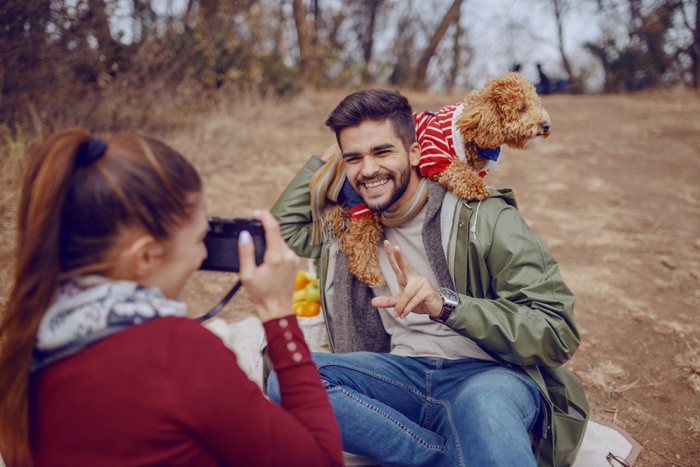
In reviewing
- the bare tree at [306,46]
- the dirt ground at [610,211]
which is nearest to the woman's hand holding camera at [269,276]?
the dirt ground at [610,211]

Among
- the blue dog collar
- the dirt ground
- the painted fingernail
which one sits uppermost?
the blue dog collar

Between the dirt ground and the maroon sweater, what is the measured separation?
6.84ft

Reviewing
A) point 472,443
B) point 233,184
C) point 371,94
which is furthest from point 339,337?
point 233,184

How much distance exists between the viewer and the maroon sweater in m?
1.00

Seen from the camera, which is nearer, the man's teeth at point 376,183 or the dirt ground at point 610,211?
the man's teeth at point 376,183

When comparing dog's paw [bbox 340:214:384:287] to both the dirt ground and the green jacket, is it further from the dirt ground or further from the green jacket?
the dirt ground

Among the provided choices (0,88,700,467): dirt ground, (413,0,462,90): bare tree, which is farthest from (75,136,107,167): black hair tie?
(413,0,462,90): bare tree

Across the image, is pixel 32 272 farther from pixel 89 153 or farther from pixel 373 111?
pixel 373 111

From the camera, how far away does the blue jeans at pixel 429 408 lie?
1695 mm

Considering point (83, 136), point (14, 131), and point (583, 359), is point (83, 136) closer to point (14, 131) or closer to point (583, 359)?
point (583, 359)

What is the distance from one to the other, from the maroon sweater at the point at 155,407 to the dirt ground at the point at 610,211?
6.84 ft

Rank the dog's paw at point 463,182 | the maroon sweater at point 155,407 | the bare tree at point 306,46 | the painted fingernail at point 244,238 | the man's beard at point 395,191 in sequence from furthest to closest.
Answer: the bare tree at point 306,46, the man's beard at point 395,191, the dog's paw at point 463,182, the painted fingernail at point 244,238, the maroon sweater at point 155,407

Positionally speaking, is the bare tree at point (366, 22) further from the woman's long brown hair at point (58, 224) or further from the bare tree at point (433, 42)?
the woman's long brown hair at point (58, 224)

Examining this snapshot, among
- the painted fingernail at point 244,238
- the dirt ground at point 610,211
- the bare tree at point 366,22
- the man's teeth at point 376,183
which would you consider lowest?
the dirt ground at point 610,211
